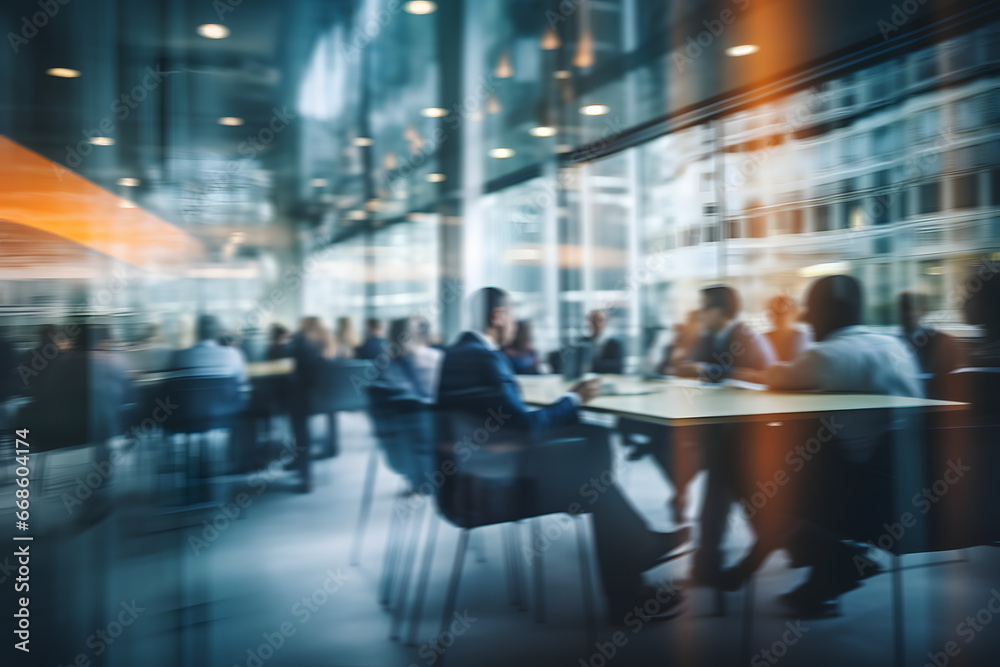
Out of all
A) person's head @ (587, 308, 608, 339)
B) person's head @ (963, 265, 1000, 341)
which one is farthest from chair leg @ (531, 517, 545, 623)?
person's head @ (963, 265, 1000, 341)

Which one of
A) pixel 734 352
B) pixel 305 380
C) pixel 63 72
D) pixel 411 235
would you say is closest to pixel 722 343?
pixel 734 352

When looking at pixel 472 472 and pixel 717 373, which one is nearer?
pixel 472 472

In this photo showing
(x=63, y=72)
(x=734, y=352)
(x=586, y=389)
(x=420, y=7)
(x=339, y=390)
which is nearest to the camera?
(x=63, y=72)

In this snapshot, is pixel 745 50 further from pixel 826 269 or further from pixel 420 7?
pixel 420 7

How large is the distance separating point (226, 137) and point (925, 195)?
260 centimetres

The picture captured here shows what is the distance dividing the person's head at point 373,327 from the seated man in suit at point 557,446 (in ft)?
0.81

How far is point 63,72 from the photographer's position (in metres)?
1.90

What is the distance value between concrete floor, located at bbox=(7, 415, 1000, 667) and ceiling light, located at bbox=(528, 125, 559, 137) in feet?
4.13

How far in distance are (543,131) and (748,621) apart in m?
2.03

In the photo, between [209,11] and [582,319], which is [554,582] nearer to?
[582,319]

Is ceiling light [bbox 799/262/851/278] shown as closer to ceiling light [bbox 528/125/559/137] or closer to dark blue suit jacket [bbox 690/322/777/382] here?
dark blue suit jacket [bbox 690/322/777/382]

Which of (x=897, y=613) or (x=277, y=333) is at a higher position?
(x=277, y=333)

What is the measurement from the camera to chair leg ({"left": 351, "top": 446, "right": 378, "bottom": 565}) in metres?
2.14

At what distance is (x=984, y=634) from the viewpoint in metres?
2.46
